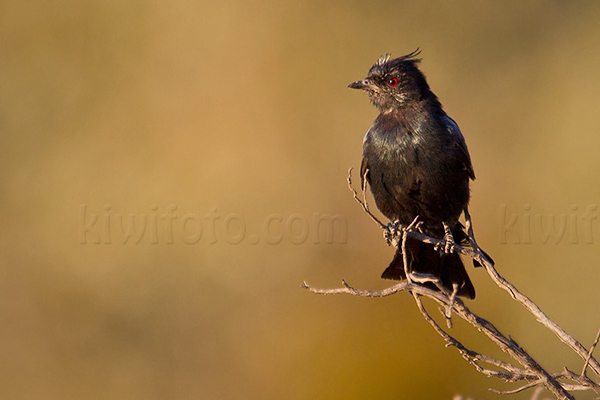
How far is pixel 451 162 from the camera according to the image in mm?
5645

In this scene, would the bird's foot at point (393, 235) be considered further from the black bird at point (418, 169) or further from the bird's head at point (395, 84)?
the bird's head at point (395, 84)

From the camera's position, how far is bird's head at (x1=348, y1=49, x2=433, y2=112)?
19.6 feet

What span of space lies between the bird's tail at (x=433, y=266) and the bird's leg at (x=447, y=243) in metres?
0.14

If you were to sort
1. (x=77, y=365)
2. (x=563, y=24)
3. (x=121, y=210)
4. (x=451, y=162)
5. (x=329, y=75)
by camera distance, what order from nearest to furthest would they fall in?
1. (x=451, y=162)
2. (x=77, y=365)
3. (x=121, y=210)
4. (x=329, y=75)
5. (x=563, y=24)

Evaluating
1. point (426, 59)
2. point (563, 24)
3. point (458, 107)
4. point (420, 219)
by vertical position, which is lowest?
point (420, 219)

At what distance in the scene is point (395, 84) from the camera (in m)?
6.06

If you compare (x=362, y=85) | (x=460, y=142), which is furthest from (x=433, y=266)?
(x=362, y=85)

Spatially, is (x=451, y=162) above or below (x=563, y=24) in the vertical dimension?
below

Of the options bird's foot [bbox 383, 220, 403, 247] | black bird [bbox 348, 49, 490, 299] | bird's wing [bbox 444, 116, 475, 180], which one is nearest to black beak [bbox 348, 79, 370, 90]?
black bird [bbox 348, 49, 490, 299]

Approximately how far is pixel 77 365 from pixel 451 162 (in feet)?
25.6

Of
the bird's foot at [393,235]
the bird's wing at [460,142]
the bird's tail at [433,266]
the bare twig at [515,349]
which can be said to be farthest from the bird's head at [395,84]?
the bare twig at [515,349]

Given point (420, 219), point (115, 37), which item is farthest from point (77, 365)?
point (420, 219)

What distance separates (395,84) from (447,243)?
160 centimetres

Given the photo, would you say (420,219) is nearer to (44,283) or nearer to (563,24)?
(44,283)
